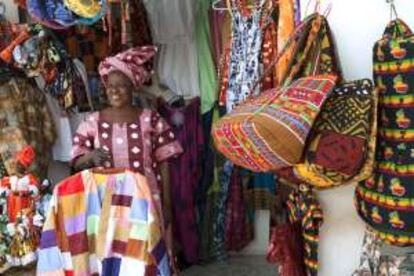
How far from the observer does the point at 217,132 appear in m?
2.37

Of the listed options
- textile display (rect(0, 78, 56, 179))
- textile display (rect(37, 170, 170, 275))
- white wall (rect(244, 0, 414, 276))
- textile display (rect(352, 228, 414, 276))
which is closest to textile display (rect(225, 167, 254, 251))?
textile display (rect(0, 78, 56, 179))

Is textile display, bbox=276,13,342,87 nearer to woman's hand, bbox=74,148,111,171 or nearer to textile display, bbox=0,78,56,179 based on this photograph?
woman's hand, bbox=74,148,111,171

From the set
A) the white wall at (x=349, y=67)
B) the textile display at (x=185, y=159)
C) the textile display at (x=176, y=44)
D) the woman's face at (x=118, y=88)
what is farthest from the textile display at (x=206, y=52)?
the white wall at (x=349, y=67)

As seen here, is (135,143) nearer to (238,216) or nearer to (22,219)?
(22,219)

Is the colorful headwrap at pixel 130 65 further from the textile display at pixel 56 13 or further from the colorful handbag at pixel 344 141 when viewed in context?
the colorful handbag at pixel 344 141

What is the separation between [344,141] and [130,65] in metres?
1.82

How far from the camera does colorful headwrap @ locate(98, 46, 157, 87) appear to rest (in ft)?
11.8

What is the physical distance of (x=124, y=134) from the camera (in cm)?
362

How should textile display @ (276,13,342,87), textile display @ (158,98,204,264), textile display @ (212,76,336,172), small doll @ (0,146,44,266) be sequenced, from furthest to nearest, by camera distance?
textile display @ (158,98,204,264) → small doll @ (0,146,44,266) → textile display @ (276,13,342,87) → textile display @ (212,76,336,172)

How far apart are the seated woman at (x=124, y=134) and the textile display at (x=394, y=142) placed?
5.15 ft

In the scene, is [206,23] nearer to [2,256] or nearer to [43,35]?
[43,35]

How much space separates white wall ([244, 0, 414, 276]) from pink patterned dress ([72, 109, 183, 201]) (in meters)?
1.18

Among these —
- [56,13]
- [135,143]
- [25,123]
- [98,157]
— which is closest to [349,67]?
[135,143]

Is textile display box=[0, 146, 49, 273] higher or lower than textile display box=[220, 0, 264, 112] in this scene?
lower
